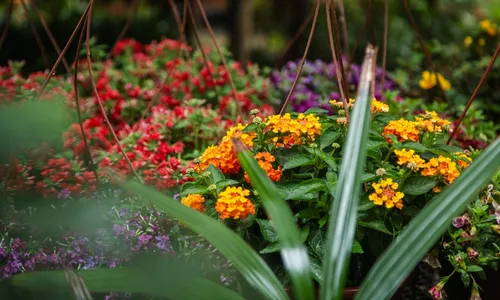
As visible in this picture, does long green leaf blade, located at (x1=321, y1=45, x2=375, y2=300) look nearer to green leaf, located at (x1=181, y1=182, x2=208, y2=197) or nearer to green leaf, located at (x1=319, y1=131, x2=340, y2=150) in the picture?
green leaf, located at (x1=319, y1=131, x2=340, y2=150)

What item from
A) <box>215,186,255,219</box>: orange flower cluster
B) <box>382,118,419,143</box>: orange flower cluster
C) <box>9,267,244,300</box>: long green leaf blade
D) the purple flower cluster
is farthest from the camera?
the purple flower cluster

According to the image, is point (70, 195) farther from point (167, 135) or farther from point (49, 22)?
point (49, 22)

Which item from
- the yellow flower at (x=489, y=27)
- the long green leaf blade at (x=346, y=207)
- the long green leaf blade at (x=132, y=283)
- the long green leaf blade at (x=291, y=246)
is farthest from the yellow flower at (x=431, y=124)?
the yellow flower at (x=489, y=27)

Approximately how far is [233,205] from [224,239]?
256 mm

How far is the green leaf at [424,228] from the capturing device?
1140 millimetres

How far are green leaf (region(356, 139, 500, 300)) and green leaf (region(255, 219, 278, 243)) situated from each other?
269 mm

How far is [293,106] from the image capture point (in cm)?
253

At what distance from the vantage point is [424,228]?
1.15m

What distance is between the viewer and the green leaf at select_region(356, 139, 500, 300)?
3.74 feet

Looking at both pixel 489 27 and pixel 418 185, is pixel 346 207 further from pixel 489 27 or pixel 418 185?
pixel 489 27

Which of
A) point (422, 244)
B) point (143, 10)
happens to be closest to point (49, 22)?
point (143, 10)

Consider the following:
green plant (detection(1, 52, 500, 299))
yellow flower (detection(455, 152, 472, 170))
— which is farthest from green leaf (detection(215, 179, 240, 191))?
yellow flower (detection(455, 152, 472, 170))

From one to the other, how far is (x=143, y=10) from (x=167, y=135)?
3975 mm

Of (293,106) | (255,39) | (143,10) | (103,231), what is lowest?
(255,39)
